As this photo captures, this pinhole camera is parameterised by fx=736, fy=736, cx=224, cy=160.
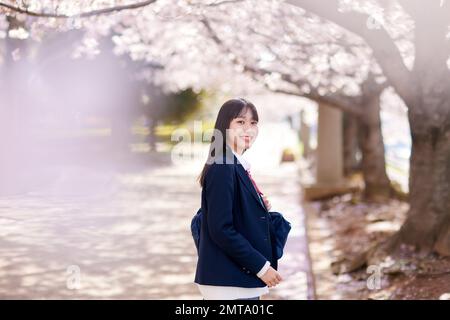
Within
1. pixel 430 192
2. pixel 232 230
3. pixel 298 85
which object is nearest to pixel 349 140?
pixel 298 85

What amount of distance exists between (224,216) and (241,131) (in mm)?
461

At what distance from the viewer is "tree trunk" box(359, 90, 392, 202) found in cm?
1658

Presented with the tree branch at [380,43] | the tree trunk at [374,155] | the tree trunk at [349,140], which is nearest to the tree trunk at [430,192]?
the tree branch at [380,43]

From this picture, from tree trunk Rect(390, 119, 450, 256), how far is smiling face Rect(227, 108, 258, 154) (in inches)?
190

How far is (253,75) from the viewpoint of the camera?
46.2 feet

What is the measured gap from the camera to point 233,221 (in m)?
3.53

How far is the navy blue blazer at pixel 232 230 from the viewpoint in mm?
3428

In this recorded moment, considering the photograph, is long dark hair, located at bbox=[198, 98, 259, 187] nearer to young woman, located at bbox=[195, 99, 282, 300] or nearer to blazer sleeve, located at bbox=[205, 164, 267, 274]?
young woman, located at bbox=[195, 99, 282, 300]

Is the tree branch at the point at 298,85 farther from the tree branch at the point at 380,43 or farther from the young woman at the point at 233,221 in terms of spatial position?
the young woman at the point at 233,221

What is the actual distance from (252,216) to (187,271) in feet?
18.1

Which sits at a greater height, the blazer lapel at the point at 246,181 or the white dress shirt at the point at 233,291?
the blazer lapel at the point at 246,181

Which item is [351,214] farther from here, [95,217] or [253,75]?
[95,217]

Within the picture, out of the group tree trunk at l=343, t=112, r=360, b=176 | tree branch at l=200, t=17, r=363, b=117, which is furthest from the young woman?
tree trunk at l=343, t=112, r=360, b=176
